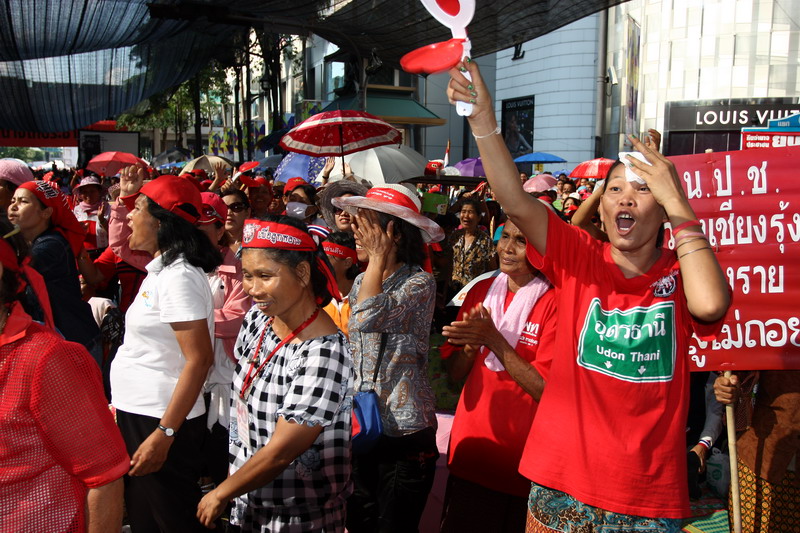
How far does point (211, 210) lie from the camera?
417cm

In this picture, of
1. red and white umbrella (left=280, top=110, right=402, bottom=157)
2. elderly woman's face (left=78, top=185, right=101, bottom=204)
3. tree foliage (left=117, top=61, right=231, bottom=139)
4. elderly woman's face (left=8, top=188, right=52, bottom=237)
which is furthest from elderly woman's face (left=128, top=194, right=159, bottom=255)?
tree foliage (left=117, top=61, right=231, bottom=139)

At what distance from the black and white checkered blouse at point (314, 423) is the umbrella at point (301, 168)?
789 centimetres

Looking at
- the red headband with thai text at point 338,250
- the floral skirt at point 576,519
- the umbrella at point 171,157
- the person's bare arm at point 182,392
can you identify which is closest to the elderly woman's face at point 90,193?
the red headband with thai text at point 338,250

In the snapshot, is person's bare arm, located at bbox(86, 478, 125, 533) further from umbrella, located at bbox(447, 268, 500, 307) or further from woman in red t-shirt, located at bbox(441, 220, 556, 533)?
umbrella, located at bbox(447, 268, 500, 307)

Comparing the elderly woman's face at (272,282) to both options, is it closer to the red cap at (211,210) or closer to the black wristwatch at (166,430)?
the black wristwatch at (166,430)

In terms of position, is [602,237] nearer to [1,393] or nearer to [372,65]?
[1,393]

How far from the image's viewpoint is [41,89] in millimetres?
9234

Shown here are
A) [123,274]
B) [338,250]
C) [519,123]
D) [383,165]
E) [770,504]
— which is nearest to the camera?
[770,504]

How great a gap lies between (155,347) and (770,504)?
10.4ft

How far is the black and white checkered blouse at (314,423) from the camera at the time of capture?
7.71ft

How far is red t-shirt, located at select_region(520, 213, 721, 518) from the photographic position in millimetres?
2109

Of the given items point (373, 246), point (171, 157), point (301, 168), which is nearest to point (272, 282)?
point (373, 246)

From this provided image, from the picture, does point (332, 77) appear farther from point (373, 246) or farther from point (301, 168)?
point (373, 246)

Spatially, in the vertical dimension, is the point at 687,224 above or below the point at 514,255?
above
